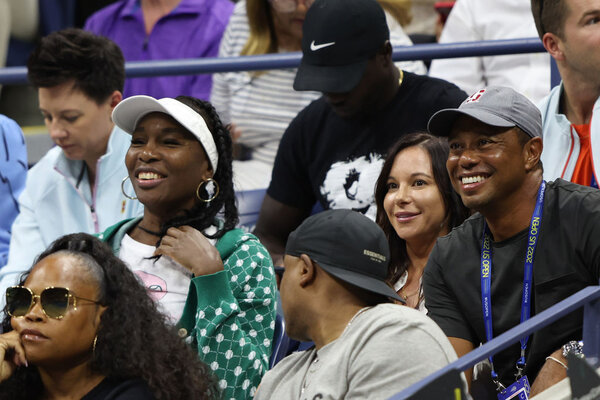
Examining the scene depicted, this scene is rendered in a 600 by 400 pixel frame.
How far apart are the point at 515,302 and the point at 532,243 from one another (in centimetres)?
19

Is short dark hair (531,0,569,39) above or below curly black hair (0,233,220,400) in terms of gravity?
above

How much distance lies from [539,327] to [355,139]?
198cm

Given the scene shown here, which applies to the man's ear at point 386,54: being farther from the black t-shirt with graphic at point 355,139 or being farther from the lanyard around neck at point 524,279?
the lanyard around neck at point 524,279

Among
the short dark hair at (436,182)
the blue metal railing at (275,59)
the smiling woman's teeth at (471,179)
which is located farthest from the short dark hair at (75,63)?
the smiling woman's teeth at (471,179)

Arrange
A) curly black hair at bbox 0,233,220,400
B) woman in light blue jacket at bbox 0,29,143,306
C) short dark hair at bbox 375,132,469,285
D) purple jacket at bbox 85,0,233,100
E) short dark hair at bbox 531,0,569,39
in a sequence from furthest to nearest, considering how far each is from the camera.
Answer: purple jacket at bbox 85,0,233,100 → woman in light blue jacket at bbox 0,29,143,306 → short dark hair at bbox 531,0,569,39 → short dark hair at bbox 375,132,469,285 → curly black hair at bbox 0,233,220,400

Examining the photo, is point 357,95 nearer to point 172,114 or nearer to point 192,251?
point 172,114

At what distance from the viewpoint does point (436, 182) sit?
4.15 meters

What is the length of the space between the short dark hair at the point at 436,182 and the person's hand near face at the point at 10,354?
56.1 inches

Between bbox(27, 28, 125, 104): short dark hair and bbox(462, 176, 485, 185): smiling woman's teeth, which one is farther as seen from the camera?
bbox(27, 28, 125, 104): short dark hair

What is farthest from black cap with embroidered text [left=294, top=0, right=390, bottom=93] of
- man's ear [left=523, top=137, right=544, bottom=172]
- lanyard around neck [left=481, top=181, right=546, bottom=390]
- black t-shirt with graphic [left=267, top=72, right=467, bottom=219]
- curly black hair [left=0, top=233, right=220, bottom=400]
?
curly black hair [left=0, top=233, right=220, bottom=400]

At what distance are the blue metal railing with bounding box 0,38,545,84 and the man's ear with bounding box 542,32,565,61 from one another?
78 cm

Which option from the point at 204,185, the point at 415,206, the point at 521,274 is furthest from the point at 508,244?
the point at 204,185

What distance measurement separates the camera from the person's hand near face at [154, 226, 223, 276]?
3.72 metres

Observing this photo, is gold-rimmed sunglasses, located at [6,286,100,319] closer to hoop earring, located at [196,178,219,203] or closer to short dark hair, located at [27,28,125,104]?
hoop earring, located at [196,178,219,203]
